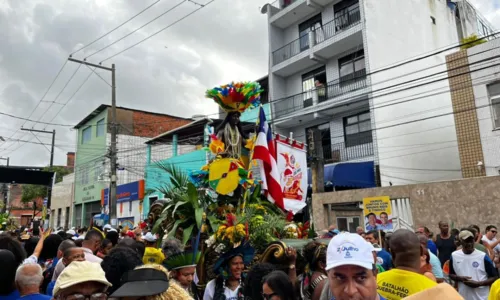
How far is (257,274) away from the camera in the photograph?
3.30 metres

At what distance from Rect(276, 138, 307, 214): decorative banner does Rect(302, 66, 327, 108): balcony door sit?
1124 centimetres

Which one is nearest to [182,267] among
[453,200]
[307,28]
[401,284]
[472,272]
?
[401,284]

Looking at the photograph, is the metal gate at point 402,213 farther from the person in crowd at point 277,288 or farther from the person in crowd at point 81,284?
the person in crowd at point 81,284

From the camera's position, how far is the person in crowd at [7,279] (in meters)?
3.14

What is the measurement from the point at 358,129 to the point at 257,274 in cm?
1628

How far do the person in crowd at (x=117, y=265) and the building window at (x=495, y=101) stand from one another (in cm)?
1537

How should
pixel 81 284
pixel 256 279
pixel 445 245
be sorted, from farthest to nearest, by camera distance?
pixel 445 245 → pixel 256 279 → pixel 81 284

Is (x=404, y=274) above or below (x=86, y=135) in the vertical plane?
below

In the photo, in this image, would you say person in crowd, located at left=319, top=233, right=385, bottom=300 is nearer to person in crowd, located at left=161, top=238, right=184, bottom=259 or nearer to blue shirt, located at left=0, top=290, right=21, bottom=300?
person in crowd, located at left=161, top=238, right=184, bottom=259

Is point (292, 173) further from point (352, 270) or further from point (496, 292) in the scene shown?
point (352, 270)

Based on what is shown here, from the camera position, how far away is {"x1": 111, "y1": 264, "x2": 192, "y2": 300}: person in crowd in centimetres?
208

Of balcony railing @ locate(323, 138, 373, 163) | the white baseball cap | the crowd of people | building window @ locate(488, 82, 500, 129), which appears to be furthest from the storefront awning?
the white baseball cap

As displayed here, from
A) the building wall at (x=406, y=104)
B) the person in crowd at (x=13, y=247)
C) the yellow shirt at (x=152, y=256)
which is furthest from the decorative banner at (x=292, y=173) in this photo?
the building wall at (x=406, y=104)

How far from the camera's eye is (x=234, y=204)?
5684mm
